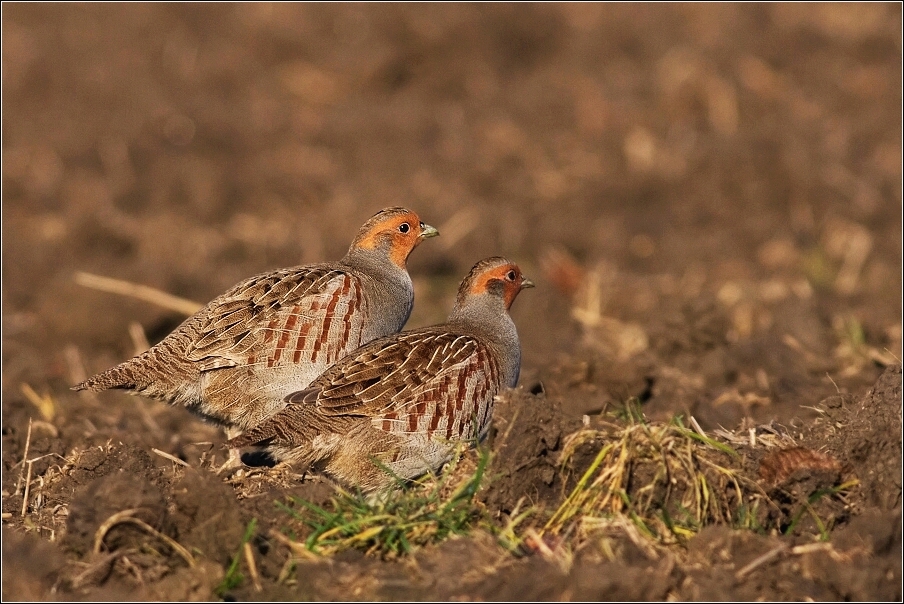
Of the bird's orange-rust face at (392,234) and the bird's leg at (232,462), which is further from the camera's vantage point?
the bird's orange-rust face at (392,234)

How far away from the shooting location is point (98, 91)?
14.7 m

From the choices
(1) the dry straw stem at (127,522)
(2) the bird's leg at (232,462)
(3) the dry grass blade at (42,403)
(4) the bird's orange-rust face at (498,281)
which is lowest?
(3) the dry grass blade at (42,403)

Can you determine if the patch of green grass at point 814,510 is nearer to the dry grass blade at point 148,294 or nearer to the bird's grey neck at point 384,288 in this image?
the bird's grey neck at point 384,288

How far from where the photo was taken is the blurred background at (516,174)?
8.48 meters

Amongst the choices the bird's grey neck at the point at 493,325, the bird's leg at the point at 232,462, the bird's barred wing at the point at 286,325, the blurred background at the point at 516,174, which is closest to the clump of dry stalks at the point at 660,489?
the bird's grey neck at the point at 493,325

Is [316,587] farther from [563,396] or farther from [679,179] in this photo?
[679,179]

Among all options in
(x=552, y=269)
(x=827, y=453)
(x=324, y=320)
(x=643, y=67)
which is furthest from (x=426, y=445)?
(x=643, y=67)

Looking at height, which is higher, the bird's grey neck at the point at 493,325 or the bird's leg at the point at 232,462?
the bird's grey neck at the point at 493,325

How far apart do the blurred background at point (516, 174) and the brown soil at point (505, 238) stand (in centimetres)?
3

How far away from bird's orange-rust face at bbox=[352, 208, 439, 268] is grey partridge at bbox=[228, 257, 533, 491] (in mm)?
1061

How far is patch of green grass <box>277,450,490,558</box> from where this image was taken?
4.18m

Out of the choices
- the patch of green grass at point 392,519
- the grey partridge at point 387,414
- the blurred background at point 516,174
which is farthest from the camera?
the blurred background at point 516,174

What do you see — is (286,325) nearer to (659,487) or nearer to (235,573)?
(235,573)

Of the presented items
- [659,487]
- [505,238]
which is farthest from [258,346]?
[505,238]
